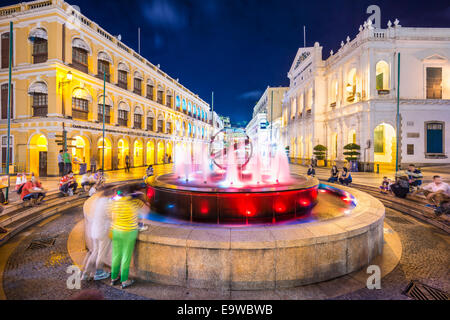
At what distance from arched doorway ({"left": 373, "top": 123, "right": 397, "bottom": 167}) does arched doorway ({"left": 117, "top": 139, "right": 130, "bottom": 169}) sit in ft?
102

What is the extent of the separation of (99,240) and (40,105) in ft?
70.7

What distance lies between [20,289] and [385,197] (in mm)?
13133

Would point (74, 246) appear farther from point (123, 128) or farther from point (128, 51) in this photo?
point (128, 51)

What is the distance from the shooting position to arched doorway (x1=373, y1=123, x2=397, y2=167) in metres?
25.0

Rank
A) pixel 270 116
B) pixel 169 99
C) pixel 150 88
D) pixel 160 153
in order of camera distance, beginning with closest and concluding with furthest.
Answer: pixel 150 88
pixel 160 153
pixel 169 99
pixel 270 116

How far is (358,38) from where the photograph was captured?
23.4 m

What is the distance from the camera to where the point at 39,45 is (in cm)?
1875

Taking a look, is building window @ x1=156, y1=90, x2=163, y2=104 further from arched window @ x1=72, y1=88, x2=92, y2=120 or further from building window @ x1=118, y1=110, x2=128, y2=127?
arched window @ x1=72, y1=88, x2=92, y2=120

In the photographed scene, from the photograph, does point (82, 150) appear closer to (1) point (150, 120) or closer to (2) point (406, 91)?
(1) point (150, 120)

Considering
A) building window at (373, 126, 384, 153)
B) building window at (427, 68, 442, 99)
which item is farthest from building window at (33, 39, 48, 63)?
building window at (427, 68, 442, 99)

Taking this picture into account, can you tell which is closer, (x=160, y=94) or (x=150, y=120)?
(x=150, y=120)

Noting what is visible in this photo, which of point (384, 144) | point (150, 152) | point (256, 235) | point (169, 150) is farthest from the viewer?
point (169, 150)

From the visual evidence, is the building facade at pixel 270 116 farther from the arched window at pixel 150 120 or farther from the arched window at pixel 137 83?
the arched window at pixel 137 83

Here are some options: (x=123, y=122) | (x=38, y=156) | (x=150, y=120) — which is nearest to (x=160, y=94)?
(x=150, y=120)
